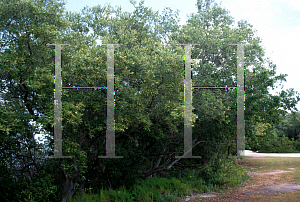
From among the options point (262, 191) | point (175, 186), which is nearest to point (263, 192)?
point (262, 191)

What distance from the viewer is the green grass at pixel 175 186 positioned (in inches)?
390

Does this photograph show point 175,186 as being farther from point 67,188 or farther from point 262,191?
point 67,188

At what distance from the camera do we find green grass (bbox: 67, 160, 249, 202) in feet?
32.5

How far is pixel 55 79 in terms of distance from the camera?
304 inches

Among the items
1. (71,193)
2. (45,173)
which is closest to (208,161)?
(71,193)

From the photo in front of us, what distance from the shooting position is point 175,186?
11477 mm

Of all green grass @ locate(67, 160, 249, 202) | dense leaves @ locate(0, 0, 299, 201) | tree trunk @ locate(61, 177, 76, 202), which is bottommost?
green grass @ locate(67, 160, 249, 202)

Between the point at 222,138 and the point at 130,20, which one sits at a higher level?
the point at 130,20

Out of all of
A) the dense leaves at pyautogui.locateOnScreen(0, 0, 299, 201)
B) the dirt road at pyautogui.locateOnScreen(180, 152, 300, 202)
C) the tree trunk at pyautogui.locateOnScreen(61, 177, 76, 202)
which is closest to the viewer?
the dense leaves at pyautogui.locateOnScreen(0, 0, 299, 201)

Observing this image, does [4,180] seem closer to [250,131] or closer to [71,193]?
[71,193]

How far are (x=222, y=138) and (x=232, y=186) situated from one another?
237 centimetres

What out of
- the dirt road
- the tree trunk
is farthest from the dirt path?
the tree trunk

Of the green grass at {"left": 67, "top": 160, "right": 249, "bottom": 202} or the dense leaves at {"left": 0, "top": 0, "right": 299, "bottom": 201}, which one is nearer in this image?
the dense leaves at {"left": 0, "top": 0, "right": 299, "bottom": 201}

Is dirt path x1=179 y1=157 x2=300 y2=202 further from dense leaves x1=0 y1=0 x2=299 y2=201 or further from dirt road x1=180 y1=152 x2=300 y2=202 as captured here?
dense leaves x1=0 y1=0 x2=299 y2=201
